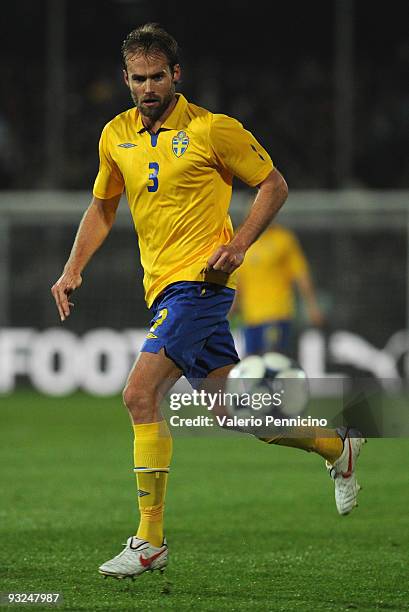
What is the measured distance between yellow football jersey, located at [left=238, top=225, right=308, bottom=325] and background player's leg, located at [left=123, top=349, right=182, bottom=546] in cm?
711

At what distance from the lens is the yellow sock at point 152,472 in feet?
16.5

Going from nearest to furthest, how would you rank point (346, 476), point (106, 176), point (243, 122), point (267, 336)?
1. point (106, 176)
2. point (346, 476)
3. point (267, 336)
4. point (243, 122)

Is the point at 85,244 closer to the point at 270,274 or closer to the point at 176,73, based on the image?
the point at 176,73

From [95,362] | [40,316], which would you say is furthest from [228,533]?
[40,316]

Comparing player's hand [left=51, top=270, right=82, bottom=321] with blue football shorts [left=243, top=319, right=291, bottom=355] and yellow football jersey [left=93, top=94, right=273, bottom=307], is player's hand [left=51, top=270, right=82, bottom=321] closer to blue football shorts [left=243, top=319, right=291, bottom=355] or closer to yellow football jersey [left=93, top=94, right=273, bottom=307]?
yellow football jersey [left=93, top=94, right=273, bottom=307]

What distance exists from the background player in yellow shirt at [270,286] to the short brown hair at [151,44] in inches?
274

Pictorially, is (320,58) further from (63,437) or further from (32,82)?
(63,437)

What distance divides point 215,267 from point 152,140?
607 millimetres

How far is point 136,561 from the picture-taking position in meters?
4.93

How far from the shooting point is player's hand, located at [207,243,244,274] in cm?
498

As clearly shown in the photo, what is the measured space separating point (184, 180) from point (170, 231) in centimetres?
21

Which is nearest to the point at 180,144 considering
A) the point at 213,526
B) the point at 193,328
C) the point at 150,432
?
the point at 193,328

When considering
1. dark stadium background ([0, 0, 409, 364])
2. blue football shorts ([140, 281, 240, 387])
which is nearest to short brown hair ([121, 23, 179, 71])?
blue football shorts ([140, 281, 240, 387])

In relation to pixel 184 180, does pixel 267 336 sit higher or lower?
lower
